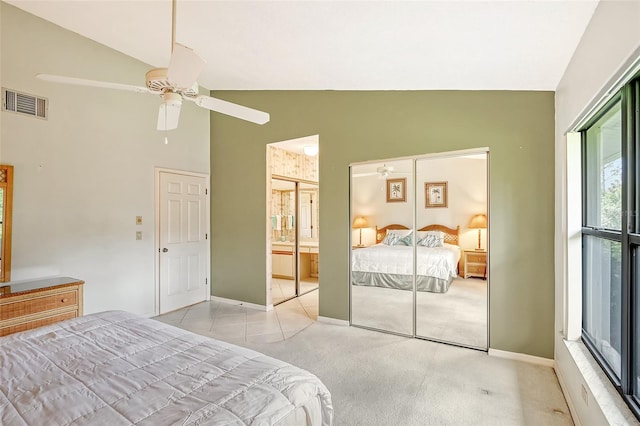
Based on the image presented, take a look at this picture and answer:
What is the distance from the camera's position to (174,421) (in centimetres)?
113

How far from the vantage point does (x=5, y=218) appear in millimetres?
2932

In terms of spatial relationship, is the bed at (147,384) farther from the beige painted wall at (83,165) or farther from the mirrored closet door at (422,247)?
the mirrored closet door at (422,247)

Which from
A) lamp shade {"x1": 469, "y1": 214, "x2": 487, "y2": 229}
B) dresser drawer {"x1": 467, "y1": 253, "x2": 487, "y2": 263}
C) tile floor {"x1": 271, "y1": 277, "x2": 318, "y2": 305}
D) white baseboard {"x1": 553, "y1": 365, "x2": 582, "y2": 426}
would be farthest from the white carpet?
tile floor {"x1": 271, "y1": 277, "x2": 318, "y2": 305}

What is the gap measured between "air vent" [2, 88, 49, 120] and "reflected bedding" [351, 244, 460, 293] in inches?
141

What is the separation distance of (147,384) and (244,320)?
9.35 ft

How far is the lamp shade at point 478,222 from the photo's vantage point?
10.3 feet

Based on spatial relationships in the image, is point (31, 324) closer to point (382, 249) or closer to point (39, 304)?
point (39, 304)

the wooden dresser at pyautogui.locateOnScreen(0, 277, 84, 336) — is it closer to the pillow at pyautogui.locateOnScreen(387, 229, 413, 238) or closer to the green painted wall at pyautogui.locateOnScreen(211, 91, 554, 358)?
the green painted wall at pyautogui.locateOnScreen(211, 91, 554, 358)

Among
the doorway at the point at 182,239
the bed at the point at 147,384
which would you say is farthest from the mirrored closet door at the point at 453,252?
the doorway at the point at 182,239

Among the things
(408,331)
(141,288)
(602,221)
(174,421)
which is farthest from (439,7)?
(141,288)

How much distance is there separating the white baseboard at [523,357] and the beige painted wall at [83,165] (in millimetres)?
4036

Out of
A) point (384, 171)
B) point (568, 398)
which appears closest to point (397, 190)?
point (384, 171)

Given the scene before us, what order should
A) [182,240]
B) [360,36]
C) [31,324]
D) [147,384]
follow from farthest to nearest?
1. [182,240]
2. [31,324]
3. [360,36]
4. [147,384]

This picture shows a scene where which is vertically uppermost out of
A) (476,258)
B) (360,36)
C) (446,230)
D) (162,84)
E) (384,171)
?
(360,36)
